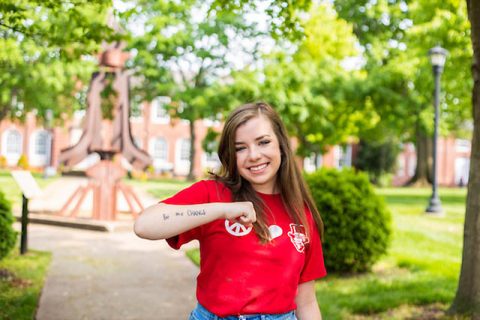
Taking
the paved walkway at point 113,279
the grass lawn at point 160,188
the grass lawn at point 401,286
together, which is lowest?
the grass lawn at point 160,188

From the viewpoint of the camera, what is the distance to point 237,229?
2068 mm

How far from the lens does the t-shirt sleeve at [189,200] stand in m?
2.00

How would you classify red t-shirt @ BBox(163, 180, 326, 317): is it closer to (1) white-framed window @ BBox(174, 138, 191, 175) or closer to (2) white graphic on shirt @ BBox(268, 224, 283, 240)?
(2) white graphic on shirt @ BBox(268, 224, 283, 240)

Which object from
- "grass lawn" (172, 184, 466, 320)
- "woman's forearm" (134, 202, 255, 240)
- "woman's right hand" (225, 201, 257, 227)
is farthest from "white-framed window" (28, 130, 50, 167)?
"woman's right hand" (225, 201, 257, 227)

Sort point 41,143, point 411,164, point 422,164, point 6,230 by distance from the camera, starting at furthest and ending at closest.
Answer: point 411,164 < point 41,143 < point 422,164 < point 6,230

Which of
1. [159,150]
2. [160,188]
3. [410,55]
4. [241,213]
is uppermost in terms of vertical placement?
[410,55]

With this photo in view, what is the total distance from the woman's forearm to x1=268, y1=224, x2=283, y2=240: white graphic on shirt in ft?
0.75

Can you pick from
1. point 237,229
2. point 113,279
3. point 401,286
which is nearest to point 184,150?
point 113,279

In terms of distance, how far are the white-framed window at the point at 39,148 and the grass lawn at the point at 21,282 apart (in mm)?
38282

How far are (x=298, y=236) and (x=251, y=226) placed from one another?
0.79 feet

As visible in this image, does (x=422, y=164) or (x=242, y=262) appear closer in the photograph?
(x=242, y=262)

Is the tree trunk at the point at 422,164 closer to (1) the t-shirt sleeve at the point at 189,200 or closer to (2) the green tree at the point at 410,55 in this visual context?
(2) the green tree at the point at 410,55

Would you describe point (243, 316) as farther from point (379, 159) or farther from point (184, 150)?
point (184, 150)

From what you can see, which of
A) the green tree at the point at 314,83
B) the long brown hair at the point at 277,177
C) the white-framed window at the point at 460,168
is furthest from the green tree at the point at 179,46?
the white-framed window at the point at 460,168
